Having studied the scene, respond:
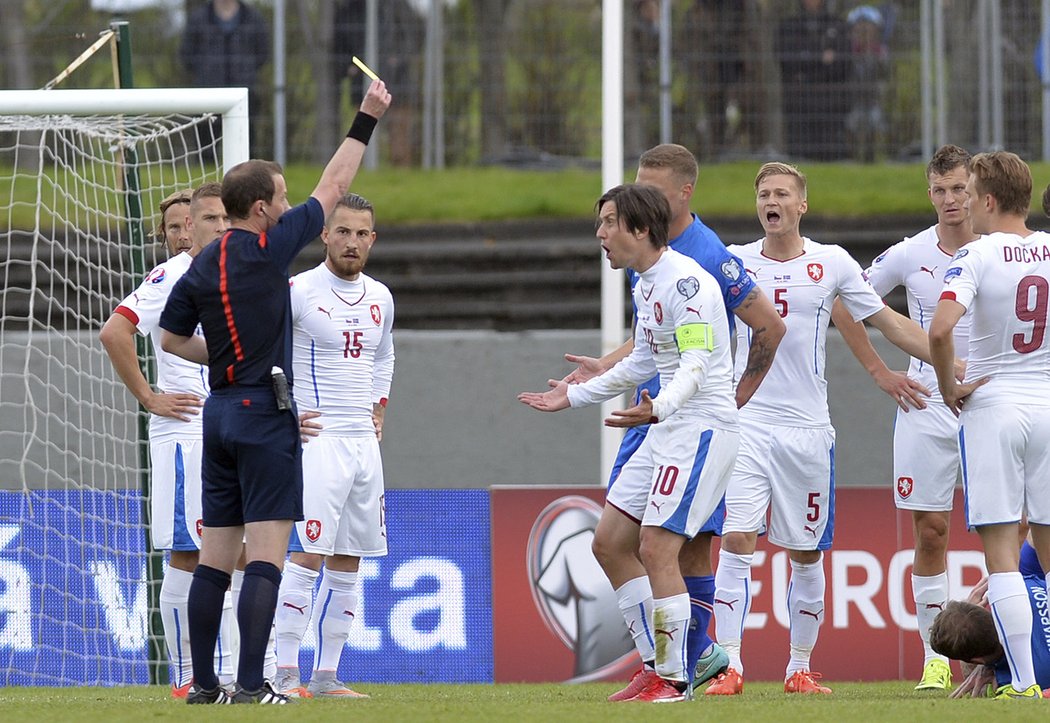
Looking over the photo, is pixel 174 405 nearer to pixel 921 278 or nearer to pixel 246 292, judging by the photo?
pixel 246 292

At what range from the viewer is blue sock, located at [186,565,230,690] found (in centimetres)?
544

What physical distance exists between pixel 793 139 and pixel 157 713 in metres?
9.12

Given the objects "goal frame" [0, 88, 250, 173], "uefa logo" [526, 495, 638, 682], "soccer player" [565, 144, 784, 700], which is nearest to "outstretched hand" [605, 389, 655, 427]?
"soccer player" [565, 144, 784, 700]

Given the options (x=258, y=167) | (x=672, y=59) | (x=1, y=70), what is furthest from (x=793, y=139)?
(x=258, y=167)

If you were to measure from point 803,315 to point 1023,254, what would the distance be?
1.38 meters

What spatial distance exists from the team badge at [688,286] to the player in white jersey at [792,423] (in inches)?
55.3

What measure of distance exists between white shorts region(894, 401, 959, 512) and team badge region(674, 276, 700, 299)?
7.26 feet

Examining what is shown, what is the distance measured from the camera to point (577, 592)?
901 cm

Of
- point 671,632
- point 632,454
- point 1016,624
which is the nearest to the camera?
point 671,632

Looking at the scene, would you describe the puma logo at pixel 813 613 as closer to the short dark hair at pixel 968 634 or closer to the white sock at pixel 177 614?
the short dark hair at pixel 968 634

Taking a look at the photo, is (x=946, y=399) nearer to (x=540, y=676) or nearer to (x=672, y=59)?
(x=540, y=676)

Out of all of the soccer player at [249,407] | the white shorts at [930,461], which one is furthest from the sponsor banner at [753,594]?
the soccer player at [249,407]

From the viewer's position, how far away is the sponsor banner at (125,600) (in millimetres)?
8828

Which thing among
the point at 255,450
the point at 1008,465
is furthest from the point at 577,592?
the point at 255,450
